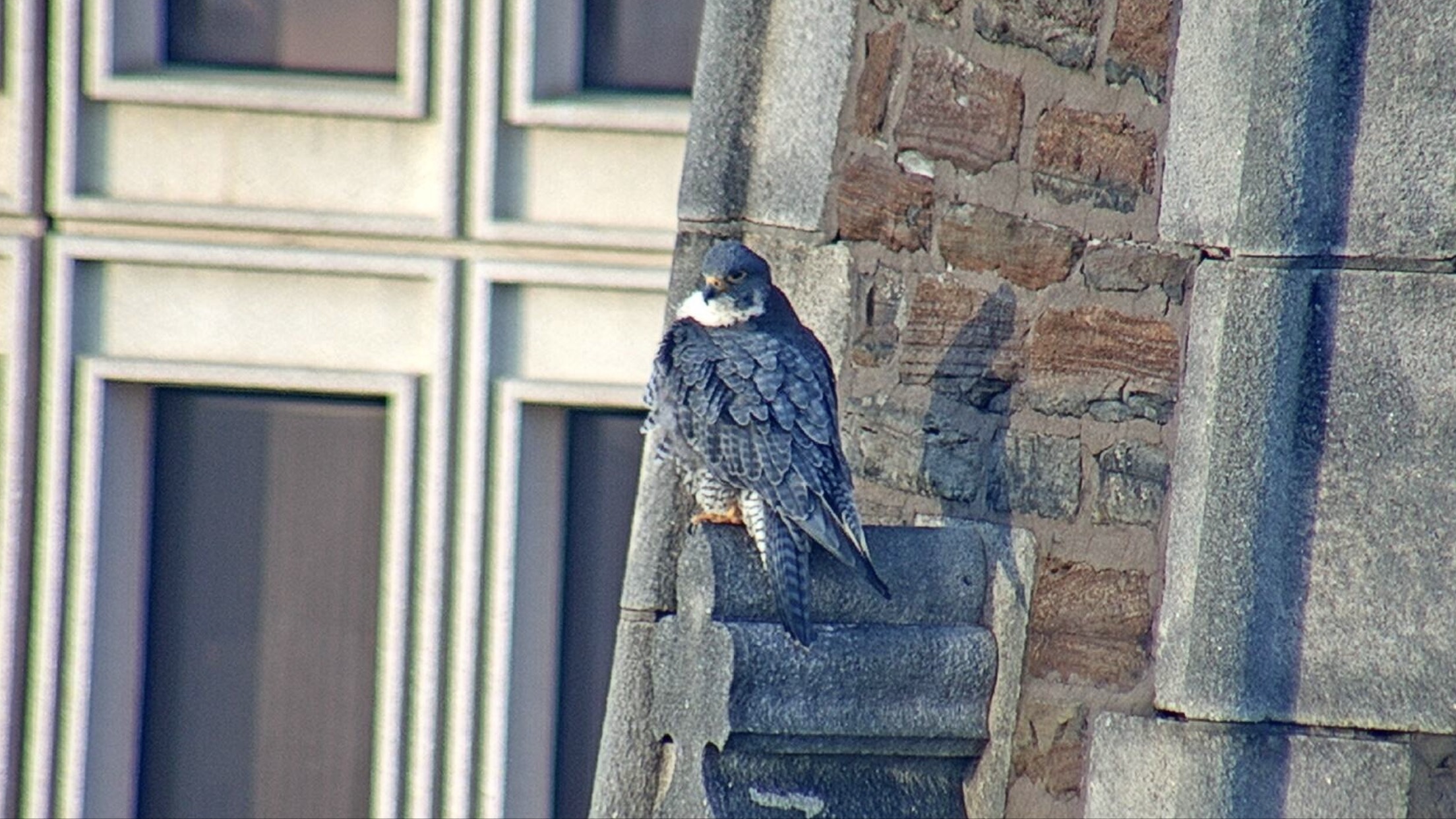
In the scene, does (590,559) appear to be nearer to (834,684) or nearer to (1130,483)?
(834,684)

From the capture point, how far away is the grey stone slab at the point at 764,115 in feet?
10.7

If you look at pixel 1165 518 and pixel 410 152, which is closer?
pixel 1165 518

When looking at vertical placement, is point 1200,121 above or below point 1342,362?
above

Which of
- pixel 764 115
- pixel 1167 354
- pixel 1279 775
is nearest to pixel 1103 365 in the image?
pixel 1167 354

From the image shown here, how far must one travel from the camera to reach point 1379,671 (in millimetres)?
2604

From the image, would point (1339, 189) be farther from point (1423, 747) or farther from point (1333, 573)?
point (1423, 747)

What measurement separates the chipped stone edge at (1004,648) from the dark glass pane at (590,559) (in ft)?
8.34

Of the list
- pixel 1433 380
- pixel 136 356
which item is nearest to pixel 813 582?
pixel 1433 380

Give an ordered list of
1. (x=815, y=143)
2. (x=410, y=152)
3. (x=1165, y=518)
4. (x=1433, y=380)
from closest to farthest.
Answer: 1. (x=1433, y=380)
2. (x=1165, y=518)
3. (x=815, y=143)
4. (x=410, y=152)

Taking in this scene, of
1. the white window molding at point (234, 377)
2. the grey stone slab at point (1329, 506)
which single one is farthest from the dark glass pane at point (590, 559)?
the grey stone slab at point (1329, 506)

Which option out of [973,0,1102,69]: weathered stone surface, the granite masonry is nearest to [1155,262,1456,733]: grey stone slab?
the granite masonry

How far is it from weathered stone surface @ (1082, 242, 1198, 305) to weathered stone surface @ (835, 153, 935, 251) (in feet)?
1.11

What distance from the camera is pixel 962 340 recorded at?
304 cm

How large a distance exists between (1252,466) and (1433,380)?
26 cm
